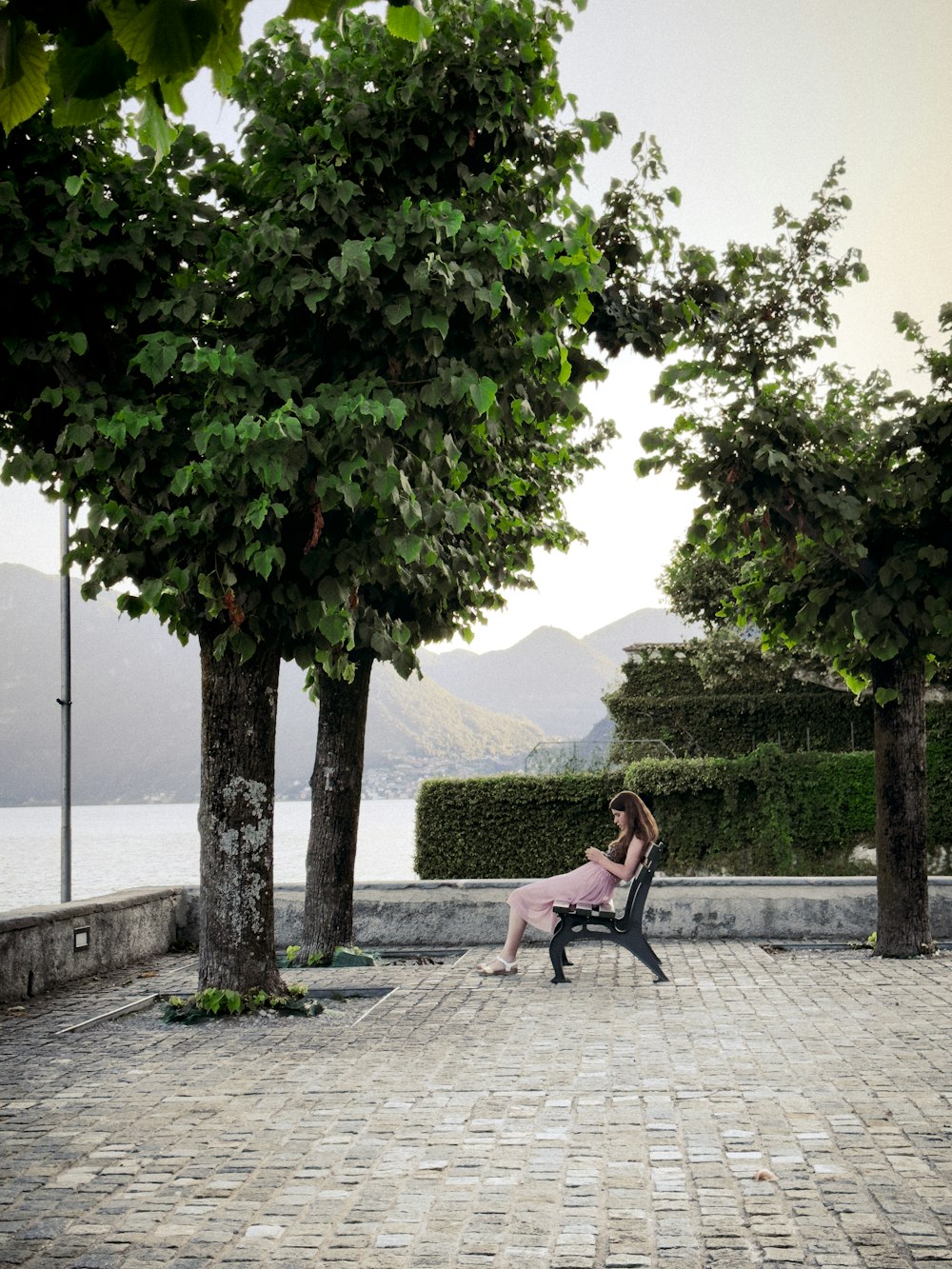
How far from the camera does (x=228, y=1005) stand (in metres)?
8.92

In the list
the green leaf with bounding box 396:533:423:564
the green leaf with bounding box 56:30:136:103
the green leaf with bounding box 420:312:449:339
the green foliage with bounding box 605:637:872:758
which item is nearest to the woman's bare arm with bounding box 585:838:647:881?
the green leaf with bounding box 396:533:423:564

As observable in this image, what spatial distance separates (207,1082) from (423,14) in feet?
19.2

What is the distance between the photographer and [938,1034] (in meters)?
8.05

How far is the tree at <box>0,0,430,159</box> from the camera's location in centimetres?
222

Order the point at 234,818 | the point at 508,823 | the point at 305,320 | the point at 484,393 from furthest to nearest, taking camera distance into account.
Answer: the point at 508,823 < the point at 234,818 < the point at 305,320 < the point at 484,393

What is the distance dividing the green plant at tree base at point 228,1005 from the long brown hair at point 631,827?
3.09 m

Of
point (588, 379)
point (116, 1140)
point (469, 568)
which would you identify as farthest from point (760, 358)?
point (116, 1140)

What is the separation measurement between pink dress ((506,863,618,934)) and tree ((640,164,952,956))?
105 inches

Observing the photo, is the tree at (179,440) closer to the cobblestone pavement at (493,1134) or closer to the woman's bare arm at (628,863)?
the cobblestone pavement at (493,1134)

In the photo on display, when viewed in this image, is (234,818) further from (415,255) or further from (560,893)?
(415,255)

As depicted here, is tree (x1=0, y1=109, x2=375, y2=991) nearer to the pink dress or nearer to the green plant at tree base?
the green plant at tree base

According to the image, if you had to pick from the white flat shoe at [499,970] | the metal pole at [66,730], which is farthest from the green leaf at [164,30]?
the metal pole at [66,730]

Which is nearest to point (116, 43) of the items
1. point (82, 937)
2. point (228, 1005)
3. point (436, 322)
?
point (436, 322)

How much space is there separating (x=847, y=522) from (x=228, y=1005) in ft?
21.1
